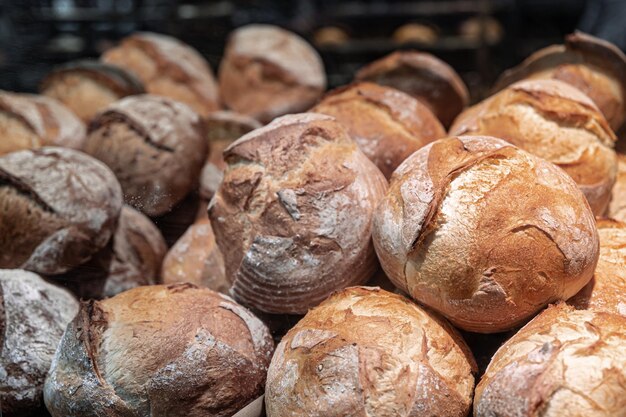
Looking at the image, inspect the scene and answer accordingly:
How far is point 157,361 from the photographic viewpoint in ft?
4.84

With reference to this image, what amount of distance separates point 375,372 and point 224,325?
1.38ft

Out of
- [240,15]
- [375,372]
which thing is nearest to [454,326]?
[375,372]

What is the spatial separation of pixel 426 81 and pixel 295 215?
3.64 feet

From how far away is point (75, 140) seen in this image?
2523mm

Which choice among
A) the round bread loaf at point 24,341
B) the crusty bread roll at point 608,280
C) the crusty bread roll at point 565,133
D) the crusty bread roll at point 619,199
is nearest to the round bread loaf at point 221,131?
the round bread loaf at point 24,341

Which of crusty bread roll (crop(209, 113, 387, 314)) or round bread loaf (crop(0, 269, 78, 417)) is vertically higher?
crusty bread roll (crop(209, 113, 387, 314))

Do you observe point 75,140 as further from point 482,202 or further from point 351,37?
point 351,37

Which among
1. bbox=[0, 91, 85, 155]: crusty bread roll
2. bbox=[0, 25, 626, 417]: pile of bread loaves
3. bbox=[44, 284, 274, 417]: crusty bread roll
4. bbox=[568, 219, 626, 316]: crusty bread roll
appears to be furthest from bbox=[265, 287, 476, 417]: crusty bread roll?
bbox=[0, 91, 85, 155]: crusty bread roll

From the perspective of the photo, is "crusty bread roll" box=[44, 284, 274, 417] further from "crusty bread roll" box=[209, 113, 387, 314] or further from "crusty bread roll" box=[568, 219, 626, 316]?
"crusty bread roll" box=[568, 219, 626, 316]

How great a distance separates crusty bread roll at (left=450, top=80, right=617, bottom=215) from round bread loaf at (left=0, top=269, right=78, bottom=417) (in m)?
1.26

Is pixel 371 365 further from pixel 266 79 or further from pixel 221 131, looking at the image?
pixel 266 79

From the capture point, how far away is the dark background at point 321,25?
3.51 meters

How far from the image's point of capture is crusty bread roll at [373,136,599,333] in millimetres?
1360

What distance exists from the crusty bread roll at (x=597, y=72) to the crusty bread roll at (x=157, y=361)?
50.5 inches
